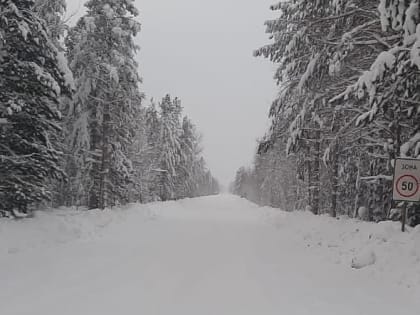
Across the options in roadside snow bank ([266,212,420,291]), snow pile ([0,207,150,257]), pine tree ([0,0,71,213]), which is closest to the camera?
roadside snow bank ([266,212,420,291])

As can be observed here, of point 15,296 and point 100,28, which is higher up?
point 100,28

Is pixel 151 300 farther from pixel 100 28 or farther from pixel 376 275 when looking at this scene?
pixel 100 28

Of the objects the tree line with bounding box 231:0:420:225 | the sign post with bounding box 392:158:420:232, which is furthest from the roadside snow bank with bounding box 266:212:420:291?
the tree line with bounding box 231:0:420:225

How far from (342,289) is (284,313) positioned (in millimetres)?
1835

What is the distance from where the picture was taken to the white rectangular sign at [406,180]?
844 centimetres

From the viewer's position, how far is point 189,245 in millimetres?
12211

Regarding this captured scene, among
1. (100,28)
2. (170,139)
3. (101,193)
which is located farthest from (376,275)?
(170,139)

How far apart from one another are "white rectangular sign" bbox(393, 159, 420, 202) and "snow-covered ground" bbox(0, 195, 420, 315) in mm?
713

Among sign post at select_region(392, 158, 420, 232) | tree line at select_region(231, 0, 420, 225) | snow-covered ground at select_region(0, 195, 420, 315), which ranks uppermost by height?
tree line at select_region(231, 0, 420, 225)

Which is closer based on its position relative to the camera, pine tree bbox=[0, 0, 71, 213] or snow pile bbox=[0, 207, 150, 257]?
snow pile bbox=[0, 207, 150, 257]

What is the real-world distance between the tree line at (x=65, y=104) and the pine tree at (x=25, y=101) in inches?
1.1

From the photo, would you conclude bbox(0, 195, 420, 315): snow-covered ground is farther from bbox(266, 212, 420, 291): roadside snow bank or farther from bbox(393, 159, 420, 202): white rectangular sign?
bbox(393, 159, 420, 202): white rectangular sign

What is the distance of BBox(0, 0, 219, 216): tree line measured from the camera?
11.8m

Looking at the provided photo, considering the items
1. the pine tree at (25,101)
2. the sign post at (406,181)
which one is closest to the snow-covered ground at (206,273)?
the sign post at (406,181)
